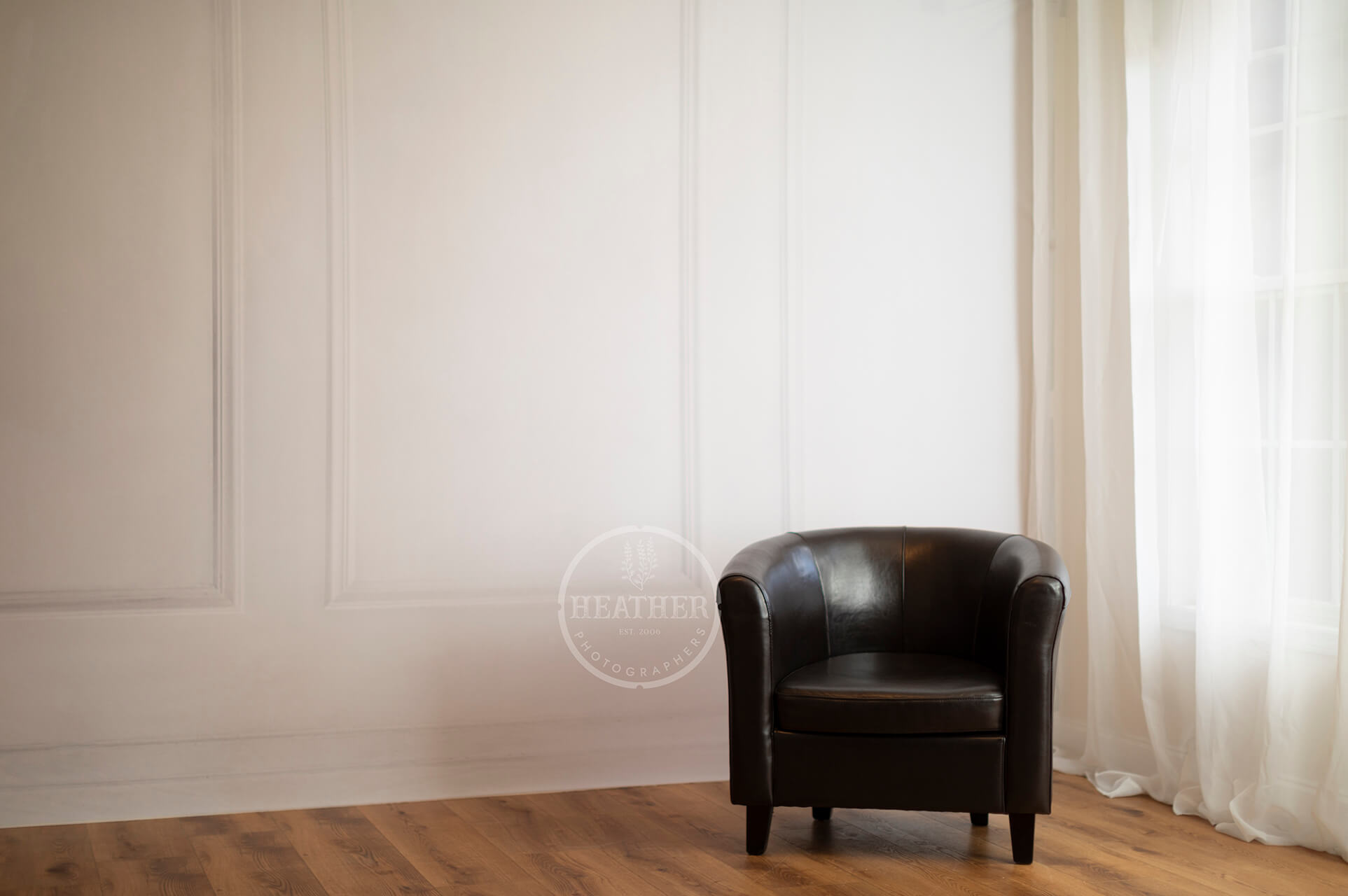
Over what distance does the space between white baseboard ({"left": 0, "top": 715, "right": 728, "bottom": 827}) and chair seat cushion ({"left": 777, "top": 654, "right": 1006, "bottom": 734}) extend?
898 mm

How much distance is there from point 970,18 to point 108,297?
291cm

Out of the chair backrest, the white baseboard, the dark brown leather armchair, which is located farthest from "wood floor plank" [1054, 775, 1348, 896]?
the white baseboard

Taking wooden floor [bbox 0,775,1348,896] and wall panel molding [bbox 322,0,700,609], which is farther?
wall panel molding [bbox 322,0,700,609]

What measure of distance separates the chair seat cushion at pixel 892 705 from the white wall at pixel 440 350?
0.91 m

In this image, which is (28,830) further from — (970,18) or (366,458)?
(970,18)

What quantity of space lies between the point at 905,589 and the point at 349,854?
1.63 meters

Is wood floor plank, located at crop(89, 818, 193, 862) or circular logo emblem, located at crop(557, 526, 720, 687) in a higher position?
circular logo emblem, located at crop(557, 526, 720, 687)

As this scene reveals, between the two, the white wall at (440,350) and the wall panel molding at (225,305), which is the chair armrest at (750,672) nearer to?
the white wall at (440,350)

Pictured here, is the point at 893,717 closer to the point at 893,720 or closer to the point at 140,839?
the point at 893,720

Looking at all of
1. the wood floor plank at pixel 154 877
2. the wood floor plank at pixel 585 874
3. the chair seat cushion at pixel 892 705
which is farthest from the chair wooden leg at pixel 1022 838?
the wood floor plank at pixel 154 877

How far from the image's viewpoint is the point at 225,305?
2994 mm

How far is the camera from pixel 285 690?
3.02m

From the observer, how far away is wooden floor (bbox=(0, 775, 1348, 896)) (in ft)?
7.82

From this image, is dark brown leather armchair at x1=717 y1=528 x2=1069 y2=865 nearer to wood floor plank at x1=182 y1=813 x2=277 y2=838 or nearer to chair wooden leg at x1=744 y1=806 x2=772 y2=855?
chair wooden leg at x1=744 y1=806 x2=772 y2=855
